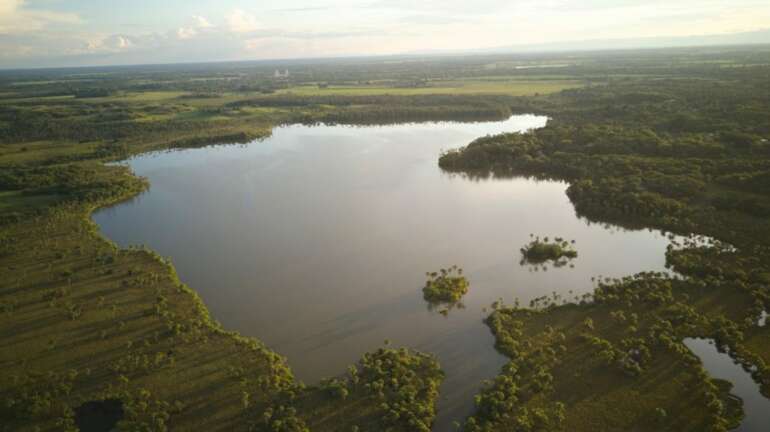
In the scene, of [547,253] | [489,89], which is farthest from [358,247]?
[489,89]

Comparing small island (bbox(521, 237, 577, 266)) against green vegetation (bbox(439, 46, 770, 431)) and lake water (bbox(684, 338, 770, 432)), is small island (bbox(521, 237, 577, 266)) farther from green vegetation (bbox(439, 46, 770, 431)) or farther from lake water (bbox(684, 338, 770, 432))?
lake water (bbox(684, 338, 770, 432))

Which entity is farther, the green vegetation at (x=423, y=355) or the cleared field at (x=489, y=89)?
the cleared field at (x=489, y=89)

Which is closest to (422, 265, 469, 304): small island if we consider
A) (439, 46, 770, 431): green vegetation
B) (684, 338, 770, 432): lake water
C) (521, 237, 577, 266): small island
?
(439, 46, 770, 431): green vegetation

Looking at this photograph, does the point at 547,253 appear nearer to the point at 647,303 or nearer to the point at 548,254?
the point at 548,254

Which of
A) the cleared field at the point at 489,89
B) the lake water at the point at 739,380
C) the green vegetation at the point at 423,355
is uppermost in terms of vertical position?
the cleared field at the point at 489,89

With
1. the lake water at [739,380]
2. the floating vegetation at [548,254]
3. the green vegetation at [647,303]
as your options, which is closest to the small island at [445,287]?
the green vegetation at [647,303]

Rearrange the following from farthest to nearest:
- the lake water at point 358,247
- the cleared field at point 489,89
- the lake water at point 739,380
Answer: the cleared field at point 489,89 → the lake water at point 358,247 → the lake water at point 739,380

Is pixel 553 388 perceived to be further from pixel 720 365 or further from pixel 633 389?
pixel 720 365

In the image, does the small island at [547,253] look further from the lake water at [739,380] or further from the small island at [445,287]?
the lake water at [739,380]
